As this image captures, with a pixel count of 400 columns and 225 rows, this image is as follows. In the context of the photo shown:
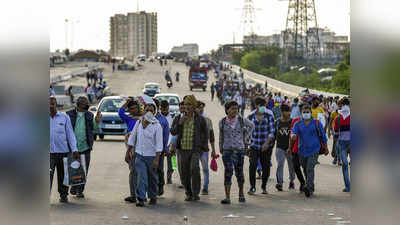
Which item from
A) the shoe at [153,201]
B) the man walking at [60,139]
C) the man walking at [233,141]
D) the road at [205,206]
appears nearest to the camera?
the road at [205,206]

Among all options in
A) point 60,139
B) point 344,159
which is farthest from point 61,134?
point 344,159

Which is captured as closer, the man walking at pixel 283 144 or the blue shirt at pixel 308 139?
the blue shirt at pixel 308 139

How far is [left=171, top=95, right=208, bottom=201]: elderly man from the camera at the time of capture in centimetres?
1249

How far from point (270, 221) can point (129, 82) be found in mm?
80780

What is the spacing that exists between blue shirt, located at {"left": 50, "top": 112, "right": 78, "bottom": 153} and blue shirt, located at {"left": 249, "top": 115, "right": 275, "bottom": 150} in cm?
342

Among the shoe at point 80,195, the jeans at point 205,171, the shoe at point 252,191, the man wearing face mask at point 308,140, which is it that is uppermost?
the man wearing face mask at point 308,140

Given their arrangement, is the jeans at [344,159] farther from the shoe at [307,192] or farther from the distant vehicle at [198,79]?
the distant vehicle at [198,79]

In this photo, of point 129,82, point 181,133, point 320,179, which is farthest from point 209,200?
point 129,82

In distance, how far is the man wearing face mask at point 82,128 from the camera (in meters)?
12.7

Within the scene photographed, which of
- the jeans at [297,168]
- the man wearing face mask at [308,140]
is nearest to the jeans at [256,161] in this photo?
the jeans at [297,168]

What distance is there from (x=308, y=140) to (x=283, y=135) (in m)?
0.98

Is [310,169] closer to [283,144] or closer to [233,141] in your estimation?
[283,144]
